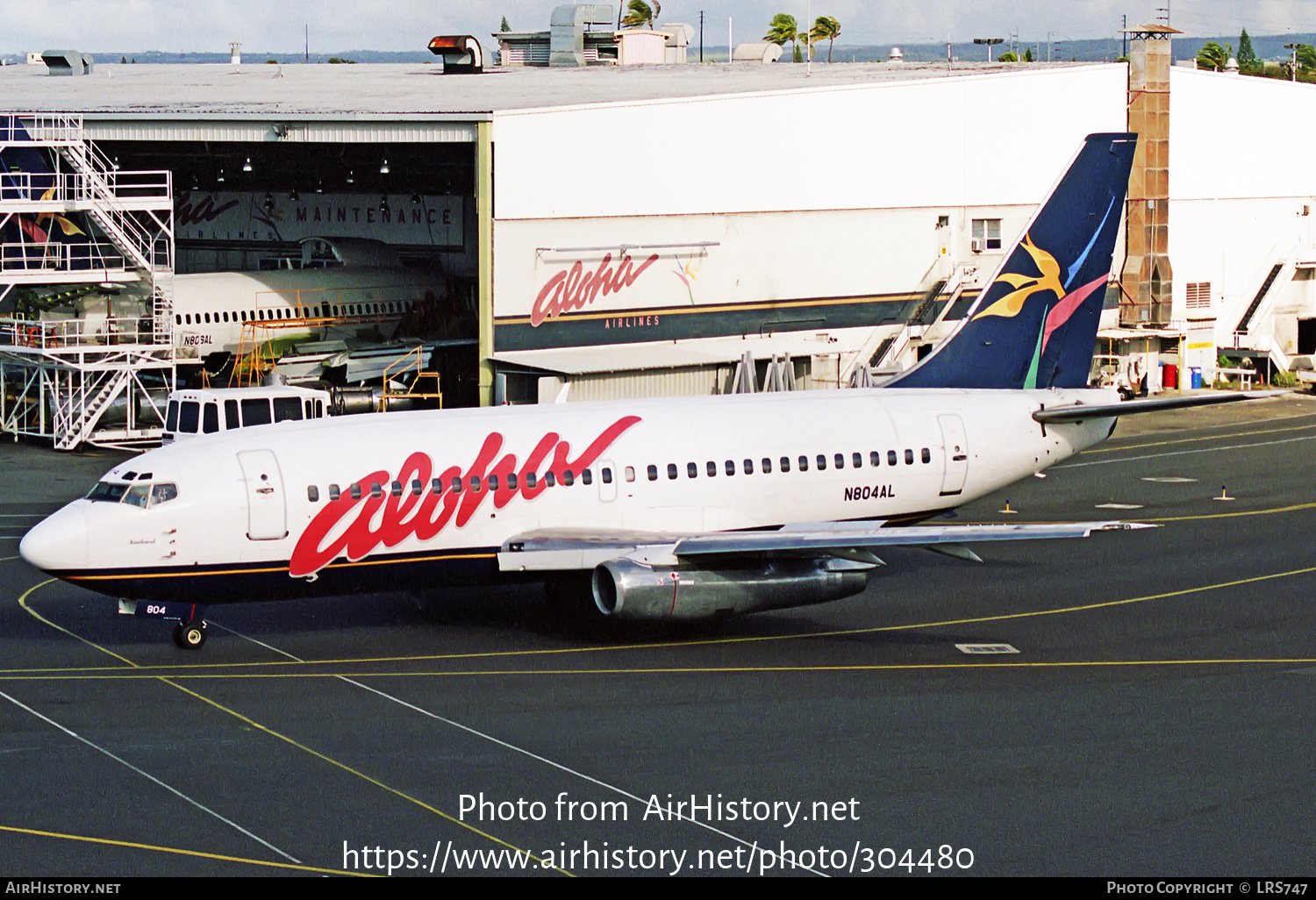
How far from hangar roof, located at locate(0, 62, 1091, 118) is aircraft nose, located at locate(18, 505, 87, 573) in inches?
1264

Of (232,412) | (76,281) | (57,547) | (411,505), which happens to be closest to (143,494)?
(57,547)

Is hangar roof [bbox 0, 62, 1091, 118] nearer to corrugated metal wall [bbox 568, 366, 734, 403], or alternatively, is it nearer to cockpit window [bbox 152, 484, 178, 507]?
A: corrugated metal wall [bbox 568, 366, 734, 403]

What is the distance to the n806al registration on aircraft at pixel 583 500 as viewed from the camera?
30969 mm

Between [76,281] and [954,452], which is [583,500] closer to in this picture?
[954,452]

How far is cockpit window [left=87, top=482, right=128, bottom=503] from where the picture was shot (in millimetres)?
30984

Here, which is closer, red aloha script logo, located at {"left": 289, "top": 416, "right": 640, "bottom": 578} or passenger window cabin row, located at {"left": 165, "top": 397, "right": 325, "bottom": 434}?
red aloha script logo, located at {"left": 289, "top": 416, "right": 640, "bottom": 578}

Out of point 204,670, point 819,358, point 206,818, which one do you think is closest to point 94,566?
point 204,670

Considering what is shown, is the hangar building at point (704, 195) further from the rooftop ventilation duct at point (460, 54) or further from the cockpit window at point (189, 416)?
the cockpit window at point (189, 416)

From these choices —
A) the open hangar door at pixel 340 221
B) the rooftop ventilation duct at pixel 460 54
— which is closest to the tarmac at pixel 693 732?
the open hangar door at pixel 340 221

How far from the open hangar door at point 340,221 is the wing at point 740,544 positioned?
37.1 m

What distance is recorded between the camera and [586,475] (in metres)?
34.0

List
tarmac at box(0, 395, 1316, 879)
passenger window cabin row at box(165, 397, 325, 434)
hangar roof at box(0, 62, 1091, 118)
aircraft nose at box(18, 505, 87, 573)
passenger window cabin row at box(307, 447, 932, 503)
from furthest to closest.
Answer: hangar roof at box(0, 62, 1091, 118) → passenger window cabin row at box(165, 397, 325, 434) → passenger window cabin row at box(307, 447, 932, 503) → aircraft nose at box(18, 505, 87, 573) → tarmac at box(0, 395, 1316, 879)

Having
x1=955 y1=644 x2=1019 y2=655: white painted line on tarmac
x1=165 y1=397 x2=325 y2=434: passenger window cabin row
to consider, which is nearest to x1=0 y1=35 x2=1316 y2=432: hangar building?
x1=165 y1=397 x2=325 y2=434: passenger window cabin row

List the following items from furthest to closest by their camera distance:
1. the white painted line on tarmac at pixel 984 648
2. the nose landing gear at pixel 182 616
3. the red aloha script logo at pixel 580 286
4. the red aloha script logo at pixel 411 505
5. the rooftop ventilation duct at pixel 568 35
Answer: the rooftop ventilation duct at pixel 568 35 < the red aloha script logo at pixel 580 286 < the white painted line on tarmac at pixel 984 648 < the red aloha script logo at pixel 411 505 < the nose landing gear at pixel 182 616
